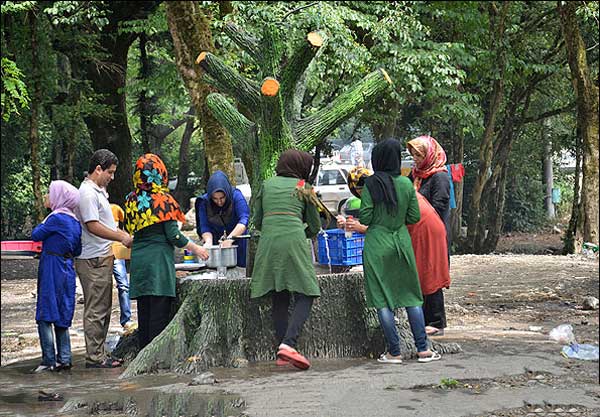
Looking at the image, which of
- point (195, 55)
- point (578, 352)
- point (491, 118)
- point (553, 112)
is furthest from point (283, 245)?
point (553, 112)

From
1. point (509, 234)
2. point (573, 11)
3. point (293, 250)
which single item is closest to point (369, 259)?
point (293, 250)

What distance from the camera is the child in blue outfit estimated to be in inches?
331

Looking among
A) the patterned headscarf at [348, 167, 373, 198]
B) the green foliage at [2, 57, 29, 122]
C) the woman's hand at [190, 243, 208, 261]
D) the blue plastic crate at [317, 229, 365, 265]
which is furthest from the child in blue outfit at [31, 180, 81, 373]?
the green foliage at [2, 57, 29, 122]

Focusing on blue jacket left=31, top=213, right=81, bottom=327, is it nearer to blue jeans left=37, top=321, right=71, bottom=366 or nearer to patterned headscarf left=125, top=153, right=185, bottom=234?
blue jeans left=37, top=321, right=71, bottom=366

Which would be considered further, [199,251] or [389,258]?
[199,251]

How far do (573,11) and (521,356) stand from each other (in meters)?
11.7

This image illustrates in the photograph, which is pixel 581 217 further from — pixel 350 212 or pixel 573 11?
pixel 350 212

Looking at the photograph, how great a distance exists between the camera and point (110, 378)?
7.98 meters

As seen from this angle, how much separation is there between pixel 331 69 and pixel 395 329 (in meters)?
11.4

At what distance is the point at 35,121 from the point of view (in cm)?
1680

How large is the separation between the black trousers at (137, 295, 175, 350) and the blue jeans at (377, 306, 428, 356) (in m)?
1.93

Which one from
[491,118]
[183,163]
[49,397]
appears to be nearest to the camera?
[49,397]

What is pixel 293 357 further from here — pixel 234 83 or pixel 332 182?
pixel 332 182

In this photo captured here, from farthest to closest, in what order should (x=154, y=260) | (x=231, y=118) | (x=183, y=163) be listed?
(x=183, y=163)
(x=231, y=118)
(x=154, y=260)
